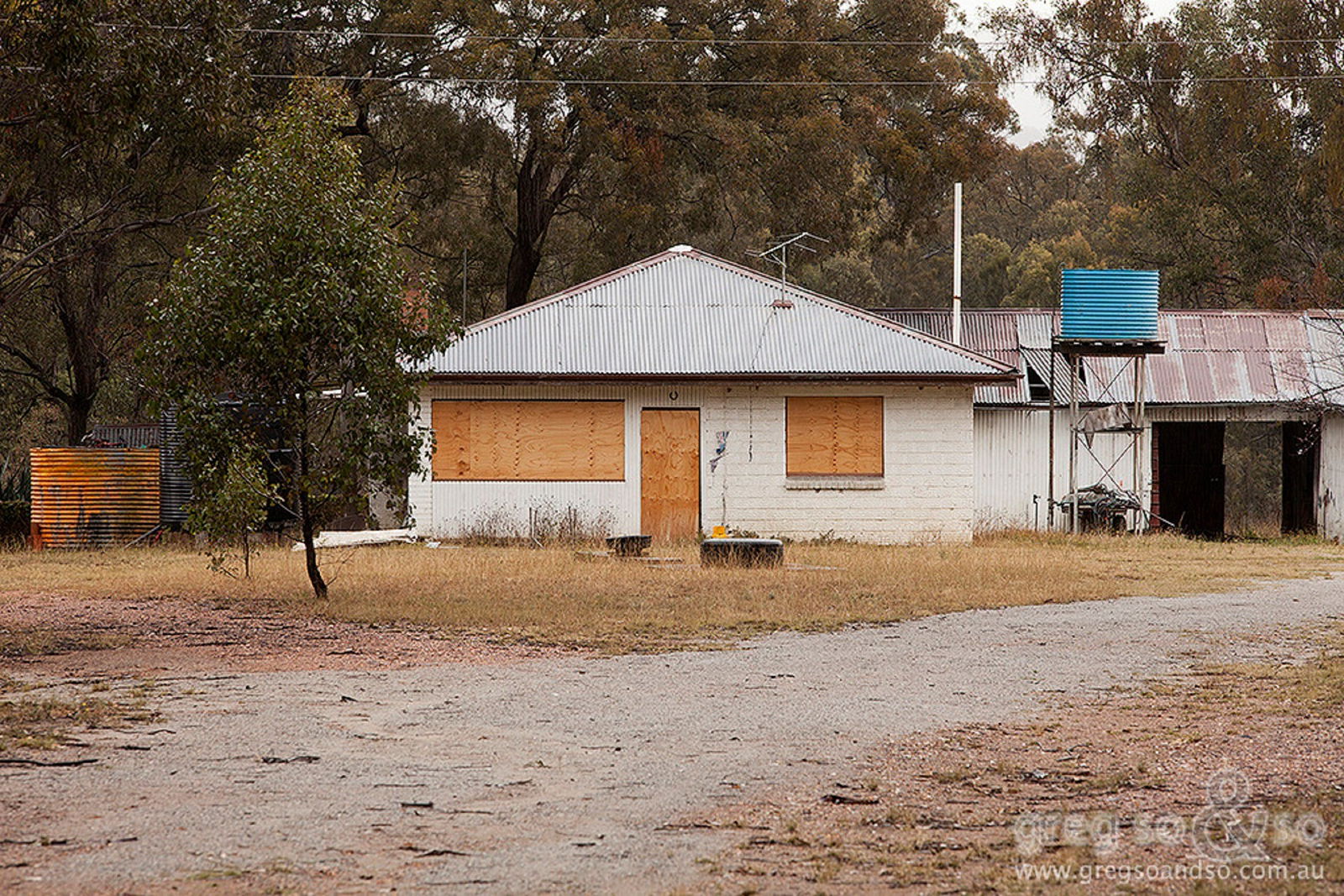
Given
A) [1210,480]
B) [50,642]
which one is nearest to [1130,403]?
[1210,480]

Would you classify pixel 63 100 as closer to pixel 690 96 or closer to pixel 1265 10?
pixel 690 96

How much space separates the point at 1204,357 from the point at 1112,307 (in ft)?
12.7

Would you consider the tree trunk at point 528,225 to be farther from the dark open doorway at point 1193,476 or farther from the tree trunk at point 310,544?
the tree trunk at point 310,544

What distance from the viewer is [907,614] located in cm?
1579

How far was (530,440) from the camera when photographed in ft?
86.3

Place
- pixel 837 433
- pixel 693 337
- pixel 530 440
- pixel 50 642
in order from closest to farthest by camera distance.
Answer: pixel 50 642 < pixel 530 440 < pixel 837 433 < pixel 693 337

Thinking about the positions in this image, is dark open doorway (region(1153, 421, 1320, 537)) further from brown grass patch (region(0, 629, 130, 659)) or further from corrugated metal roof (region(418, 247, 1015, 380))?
brown grass patch (region(0, 629, 130, 659))

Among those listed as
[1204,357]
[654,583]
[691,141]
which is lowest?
[654,583]

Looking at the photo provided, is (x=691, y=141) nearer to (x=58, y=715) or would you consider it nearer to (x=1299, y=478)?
(x=1299, y=478)

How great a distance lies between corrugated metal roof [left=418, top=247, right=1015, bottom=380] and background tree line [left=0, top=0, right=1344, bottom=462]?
4.29 m

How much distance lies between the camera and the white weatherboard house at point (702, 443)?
2605 cm

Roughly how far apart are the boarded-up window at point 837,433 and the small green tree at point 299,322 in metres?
11.0

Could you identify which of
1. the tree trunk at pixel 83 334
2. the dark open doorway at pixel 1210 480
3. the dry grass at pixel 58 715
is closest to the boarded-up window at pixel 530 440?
the dark open doorway at pixel 1210 480

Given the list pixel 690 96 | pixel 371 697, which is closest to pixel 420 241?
pixel 690 96
